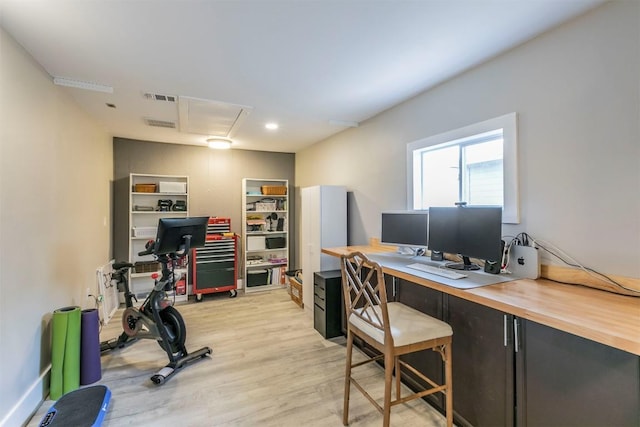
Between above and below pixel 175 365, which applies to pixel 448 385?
above

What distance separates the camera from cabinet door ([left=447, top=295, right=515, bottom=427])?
1566mm

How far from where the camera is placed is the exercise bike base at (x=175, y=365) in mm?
2416

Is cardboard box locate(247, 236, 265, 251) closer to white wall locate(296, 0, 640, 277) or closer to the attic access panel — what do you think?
the attic access panel

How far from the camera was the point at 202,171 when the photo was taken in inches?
203

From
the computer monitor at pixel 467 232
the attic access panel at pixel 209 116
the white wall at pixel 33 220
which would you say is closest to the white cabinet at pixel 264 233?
the attic access panel at pixel 209 116

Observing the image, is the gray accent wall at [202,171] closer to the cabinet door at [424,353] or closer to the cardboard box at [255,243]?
the cardboard box at [255,243]

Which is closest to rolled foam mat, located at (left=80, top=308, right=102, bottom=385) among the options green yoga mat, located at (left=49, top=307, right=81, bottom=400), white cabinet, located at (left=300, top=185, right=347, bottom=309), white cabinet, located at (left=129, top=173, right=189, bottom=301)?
green yoga mat, located at (left=49, top=307, right=81, bottom=400)

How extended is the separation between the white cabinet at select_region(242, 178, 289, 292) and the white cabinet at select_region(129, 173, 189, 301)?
3.29 ft

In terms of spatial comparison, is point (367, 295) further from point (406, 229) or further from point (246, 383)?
point (246, 383)

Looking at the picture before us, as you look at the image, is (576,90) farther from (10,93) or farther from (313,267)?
(10,93)

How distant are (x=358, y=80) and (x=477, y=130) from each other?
3.56ft

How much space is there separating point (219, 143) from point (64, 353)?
10.9 feet

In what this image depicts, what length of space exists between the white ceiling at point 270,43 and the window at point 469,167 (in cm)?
54

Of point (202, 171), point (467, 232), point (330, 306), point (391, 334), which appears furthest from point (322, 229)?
point (202, 171)
